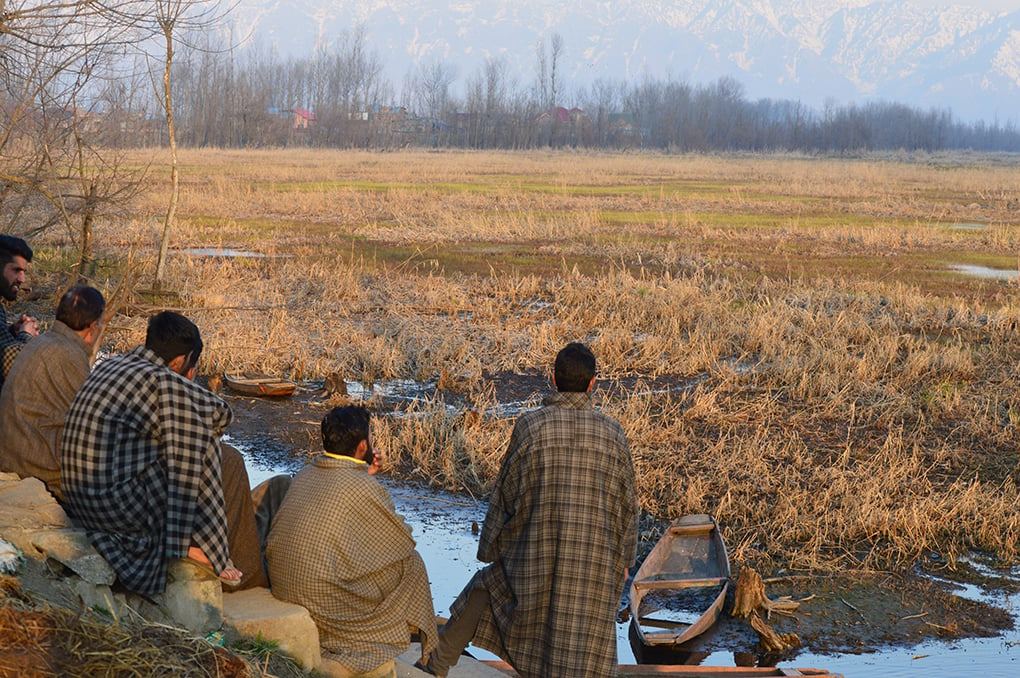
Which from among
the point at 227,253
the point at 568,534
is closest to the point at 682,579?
the point at 568,534

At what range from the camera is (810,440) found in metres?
10.1

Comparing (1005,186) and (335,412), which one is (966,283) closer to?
(335,412)

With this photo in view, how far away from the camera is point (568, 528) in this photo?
450 cm

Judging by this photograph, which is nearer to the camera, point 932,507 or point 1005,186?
point 932,507

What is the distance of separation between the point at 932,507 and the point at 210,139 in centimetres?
7561

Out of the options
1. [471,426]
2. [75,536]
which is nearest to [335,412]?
[75,536]

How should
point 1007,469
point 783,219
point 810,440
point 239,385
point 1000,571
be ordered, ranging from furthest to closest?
point 783,219, point 239,385, point 810,440, point 1007,469, point 1000,571

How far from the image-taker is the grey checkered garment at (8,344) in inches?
240

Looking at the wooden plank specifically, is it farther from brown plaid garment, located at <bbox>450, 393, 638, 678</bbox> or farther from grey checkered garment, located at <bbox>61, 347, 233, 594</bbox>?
grey checkered garment, located at <bbox>61, 347, 233, 594</bbox>

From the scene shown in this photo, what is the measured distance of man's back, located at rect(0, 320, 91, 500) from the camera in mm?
5113

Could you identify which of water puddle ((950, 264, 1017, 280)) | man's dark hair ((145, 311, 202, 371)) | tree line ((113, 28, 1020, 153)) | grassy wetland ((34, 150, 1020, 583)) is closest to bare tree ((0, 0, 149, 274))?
A: grassy wetland ((34, 150, 1020, 583))

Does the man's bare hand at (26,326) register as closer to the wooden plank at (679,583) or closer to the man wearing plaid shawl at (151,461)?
the man wearing plaid shawl at (151,461)

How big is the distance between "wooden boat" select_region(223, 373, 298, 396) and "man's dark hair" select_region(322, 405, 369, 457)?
6.79 metres

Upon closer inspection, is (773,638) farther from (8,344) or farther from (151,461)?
(8,344)
